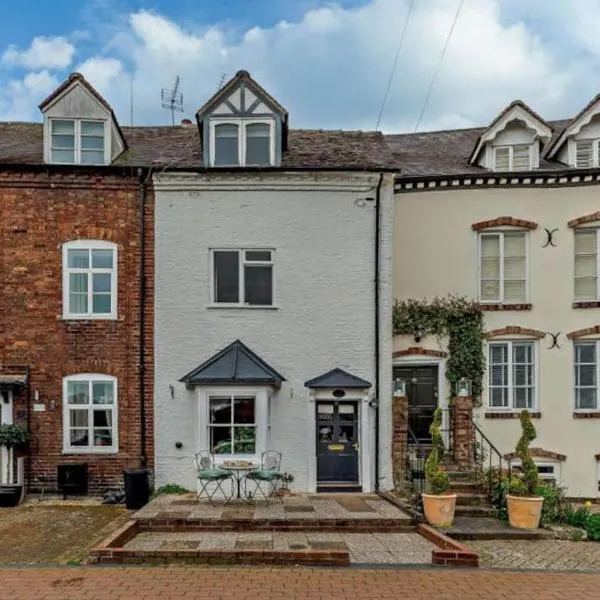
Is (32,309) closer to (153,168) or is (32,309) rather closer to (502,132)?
(153,168)

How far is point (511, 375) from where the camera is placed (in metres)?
16.5

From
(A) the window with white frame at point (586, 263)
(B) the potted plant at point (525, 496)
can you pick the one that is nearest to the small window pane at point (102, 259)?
(B) the potted plant at point (525, 496)

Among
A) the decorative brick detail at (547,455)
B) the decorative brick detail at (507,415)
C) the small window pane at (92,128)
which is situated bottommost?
the decorative brick detail at (547,455)

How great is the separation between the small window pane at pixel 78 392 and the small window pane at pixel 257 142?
693 centimetres

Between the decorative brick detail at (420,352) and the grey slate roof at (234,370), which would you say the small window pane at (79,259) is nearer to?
the grey slate roof at (234,370)

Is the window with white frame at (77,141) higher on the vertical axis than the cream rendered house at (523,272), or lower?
higher

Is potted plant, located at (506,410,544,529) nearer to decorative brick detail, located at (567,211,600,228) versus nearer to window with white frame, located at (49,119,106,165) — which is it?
decorative brick detail, located at (567,211,600,228)

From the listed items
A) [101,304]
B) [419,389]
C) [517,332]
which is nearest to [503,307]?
[517,332]

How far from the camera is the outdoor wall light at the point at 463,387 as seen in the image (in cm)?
1523

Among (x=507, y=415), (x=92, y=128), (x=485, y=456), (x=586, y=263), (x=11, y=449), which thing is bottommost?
(x=485, y=456)

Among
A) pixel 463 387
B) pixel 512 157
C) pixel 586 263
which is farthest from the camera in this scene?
pixel 512 157

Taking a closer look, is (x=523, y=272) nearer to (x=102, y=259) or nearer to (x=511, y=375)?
(x=511, y=375)

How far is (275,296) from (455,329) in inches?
201

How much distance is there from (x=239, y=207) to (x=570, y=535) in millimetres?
10117
